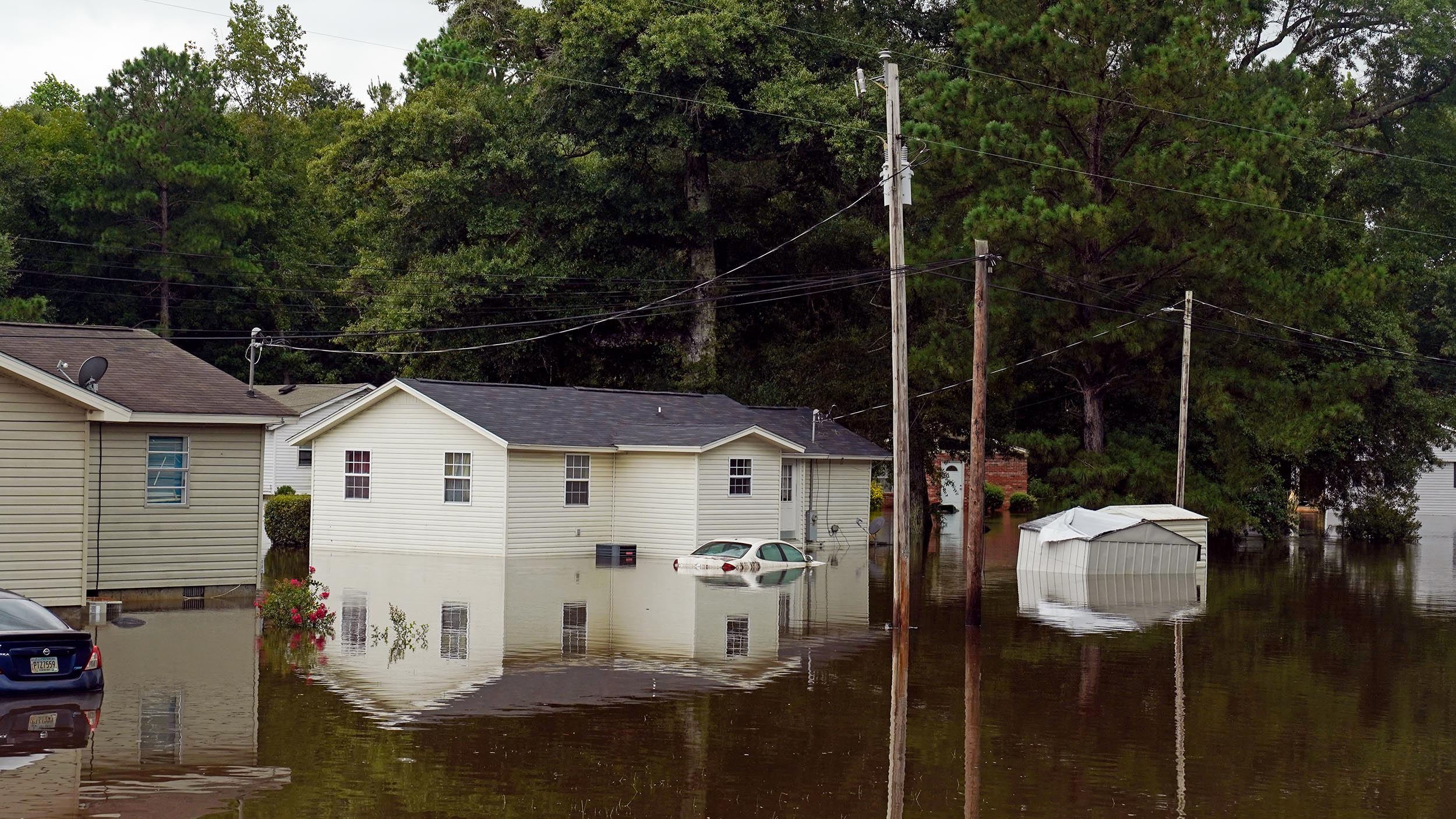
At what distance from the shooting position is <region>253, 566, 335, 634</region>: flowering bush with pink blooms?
2514 centimetres

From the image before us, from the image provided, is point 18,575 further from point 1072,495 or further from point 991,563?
point 1072,495

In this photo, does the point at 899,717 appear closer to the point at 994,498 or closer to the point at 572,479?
the point at 572,479

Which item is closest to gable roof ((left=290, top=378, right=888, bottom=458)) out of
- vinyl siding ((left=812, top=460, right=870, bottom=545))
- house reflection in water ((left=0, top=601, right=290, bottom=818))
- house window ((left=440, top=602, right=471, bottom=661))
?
vinyl siding ((left=812, top=460, right=870, bottom=545))

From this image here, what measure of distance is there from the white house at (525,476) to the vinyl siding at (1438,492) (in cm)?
4935

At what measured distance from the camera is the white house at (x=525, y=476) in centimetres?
4056

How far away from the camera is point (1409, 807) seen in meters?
14.6

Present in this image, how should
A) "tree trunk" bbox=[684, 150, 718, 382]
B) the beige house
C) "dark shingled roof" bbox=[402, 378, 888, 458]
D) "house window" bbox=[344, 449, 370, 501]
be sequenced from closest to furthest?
the beige house → "dark shingled roof" bbox=[402, 378, 888, 458] → "house window" bbox=[344, 449, 370, 501] → "tree trunk" bbox=[684, 150, 718, 382]

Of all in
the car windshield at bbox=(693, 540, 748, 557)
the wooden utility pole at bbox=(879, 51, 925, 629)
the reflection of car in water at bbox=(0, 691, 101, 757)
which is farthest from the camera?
the car windshield at bbox=(693, 540, 748, 557)

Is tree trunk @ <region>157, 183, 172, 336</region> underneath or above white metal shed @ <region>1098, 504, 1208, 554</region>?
above

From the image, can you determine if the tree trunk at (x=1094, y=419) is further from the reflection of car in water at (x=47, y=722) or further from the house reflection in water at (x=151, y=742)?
the reflection of car in water at (x=47, y=722)

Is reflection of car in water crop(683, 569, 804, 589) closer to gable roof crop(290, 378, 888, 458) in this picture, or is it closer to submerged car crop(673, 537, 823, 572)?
submerged car crop(673, 537, 823, 572)

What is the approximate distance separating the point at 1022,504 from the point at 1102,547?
39306mm

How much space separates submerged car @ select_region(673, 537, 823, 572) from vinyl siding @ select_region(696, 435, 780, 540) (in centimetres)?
221

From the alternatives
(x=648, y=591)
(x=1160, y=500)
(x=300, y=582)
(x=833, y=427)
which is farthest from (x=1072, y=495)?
(x=300, y=582)
